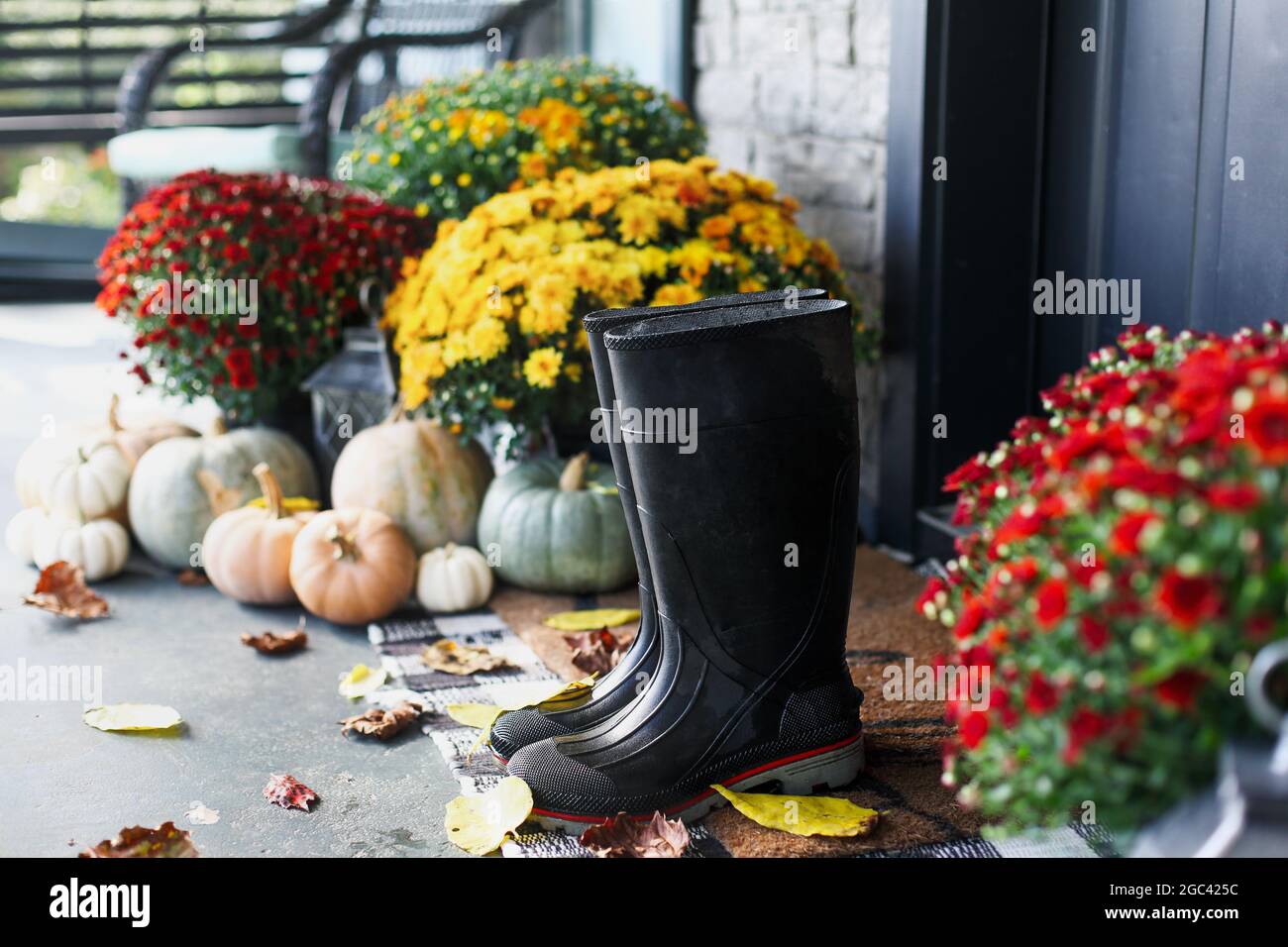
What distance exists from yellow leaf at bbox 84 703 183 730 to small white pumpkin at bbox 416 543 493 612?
0.60 metres

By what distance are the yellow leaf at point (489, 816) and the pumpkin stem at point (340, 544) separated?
848mm

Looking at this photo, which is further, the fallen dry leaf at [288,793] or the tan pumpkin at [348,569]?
the tan pumpkin at [348,569]

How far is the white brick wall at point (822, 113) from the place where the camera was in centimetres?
298

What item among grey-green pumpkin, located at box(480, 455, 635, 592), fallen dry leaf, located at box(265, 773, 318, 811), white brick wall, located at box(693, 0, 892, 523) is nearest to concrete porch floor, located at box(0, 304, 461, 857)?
fallen dry leaf, located at box(265, 773, 318, 811)

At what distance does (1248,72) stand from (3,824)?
2.15 metres

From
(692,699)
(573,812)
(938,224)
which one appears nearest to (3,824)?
(573,812)

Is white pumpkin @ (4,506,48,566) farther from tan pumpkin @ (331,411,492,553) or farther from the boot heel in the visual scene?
the boot heel

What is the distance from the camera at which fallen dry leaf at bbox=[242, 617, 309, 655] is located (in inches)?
96.8

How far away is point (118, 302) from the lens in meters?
3.06

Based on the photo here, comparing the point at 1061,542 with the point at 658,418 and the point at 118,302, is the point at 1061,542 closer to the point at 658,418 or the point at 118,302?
the point at 658,418

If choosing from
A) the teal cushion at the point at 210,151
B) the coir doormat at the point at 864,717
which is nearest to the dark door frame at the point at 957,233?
the coir doormat at the point at 864,717

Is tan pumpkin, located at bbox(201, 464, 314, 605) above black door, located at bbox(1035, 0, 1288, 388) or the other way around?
the other way around

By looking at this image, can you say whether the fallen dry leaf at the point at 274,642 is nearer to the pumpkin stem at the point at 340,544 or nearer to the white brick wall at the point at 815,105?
the pumpkin stem at the point at 340,544

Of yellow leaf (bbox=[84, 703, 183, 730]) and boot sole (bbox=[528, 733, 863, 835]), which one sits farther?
yellow leaf (bbox=[84, 703, 183, 730])
